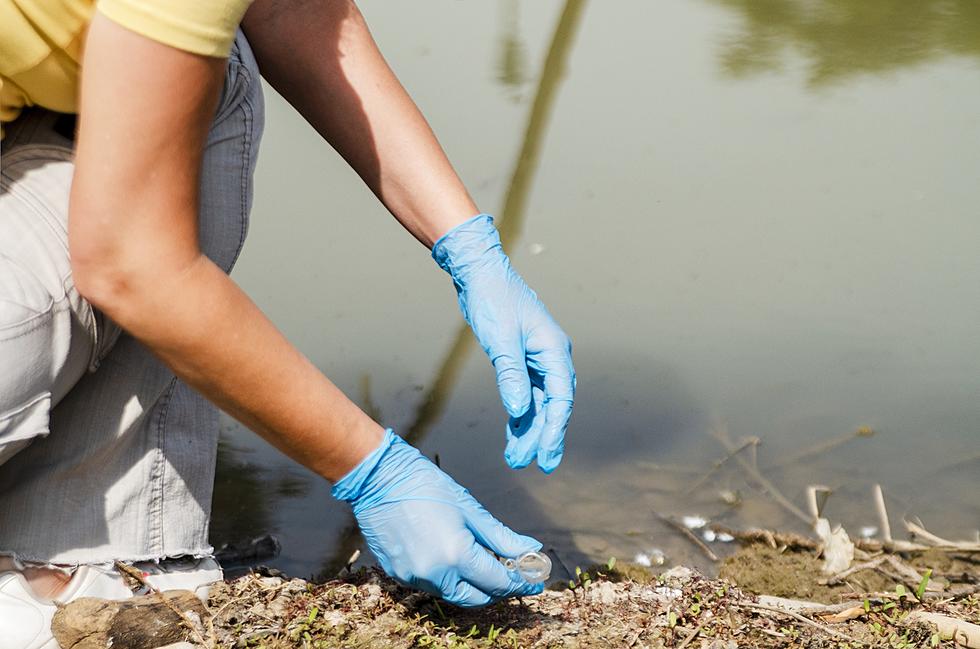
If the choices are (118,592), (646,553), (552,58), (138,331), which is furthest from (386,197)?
(552,58)

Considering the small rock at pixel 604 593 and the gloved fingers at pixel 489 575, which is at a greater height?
the gloved fingers at pixel 489 575

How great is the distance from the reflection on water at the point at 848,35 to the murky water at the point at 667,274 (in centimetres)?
2

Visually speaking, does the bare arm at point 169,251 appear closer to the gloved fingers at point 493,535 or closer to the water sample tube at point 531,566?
the gloved fingers at point 493,535

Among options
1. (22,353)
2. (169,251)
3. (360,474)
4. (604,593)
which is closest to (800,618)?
(604,593)

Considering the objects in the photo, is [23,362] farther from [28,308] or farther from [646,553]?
[646,553]

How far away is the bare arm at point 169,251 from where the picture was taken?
1405mm

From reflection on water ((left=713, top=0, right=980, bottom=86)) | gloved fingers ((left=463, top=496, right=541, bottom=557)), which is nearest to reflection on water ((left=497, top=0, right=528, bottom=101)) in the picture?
reflection on water ((left=713, top=0, right=980, bottom=86))

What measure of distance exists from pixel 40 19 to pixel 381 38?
339 cm

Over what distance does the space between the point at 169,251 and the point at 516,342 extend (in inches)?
30.3

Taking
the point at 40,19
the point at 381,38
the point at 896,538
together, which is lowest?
the point at 896,538

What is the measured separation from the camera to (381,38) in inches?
189

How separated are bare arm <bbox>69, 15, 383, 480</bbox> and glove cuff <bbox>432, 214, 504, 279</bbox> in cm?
51

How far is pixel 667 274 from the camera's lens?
11.4 ft

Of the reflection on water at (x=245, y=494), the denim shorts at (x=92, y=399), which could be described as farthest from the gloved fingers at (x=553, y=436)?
the reflection on water at (x=245, y=494)
